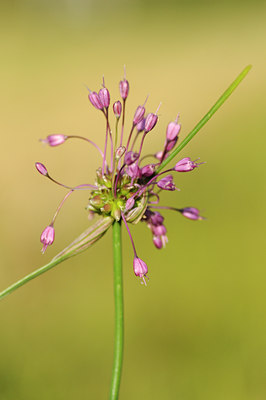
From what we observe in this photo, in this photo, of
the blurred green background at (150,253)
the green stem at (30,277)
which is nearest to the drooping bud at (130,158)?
the green stem at (30,277)

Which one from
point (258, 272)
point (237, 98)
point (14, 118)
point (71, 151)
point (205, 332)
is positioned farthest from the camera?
point (14, 118)

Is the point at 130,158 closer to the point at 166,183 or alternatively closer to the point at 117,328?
the point at 166,183

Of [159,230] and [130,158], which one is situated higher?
[130,158]

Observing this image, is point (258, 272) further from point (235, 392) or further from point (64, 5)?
point (64, 5)

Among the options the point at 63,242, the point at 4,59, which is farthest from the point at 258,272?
the point at 4,59

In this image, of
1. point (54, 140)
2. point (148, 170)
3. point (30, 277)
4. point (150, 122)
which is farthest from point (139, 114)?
point (30, 277)

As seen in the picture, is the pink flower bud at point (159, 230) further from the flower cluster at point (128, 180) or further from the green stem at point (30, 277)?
the green stem at point (30, 277)
